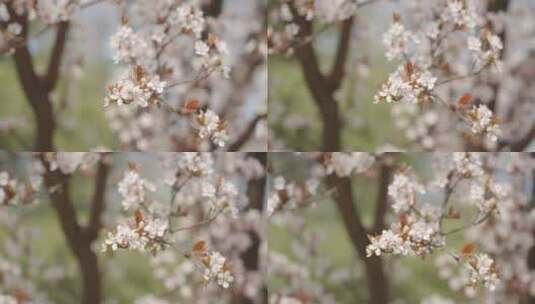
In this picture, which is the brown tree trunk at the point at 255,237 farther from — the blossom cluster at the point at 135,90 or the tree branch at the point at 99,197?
the blossom cluster at the point at 135,90

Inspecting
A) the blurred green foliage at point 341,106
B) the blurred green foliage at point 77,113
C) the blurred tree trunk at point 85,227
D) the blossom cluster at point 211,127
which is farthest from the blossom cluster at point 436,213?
the blurred green foliage at point 77,113

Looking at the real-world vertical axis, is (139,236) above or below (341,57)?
below

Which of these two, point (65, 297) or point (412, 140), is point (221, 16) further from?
point (65, 297)

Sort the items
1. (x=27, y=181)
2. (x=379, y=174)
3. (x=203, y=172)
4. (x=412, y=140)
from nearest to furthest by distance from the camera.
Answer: (x=203, y=172), (x=27, y=181), (x=379, y=174), (x=412, y=140)

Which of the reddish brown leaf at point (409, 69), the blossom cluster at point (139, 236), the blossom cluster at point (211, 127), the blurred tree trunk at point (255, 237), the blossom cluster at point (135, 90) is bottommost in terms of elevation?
the blurred tree trunk at point (255, 237)

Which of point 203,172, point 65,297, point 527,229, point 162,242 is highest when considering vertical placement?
point 203,172

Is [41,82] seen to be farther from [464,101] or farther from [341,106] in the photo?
[464,101]

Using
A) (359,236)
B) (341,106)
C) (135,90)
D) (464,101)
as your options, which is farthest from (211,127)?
(341,106)

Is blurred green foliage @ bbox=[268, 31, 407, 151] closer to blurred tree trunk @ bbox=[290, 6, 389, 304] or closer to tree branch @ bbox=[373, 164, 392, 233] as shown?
blurred tree trunk @ bbox=[290, 6, 389, 304]

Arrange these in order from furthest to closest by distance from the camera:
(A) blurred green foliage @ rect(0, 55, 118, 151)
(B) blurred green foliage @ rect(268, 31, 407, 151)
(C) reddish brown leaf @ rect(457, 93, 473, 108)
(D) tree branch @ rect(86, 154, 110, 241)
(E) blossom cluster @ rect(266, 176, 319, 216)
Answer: (A) blurred green foliage @ rect(0, 55, 118, 151) < (B) blurred green foliage @ rect(268, 31, 407, 151) < (D) tree branch @ rect(86, 154, 110, 241) < (E) blossom cluster @ rect(266, 176, 319, 216) < (C) reddish brown leaf @ rect(457, 93, 473, 108)

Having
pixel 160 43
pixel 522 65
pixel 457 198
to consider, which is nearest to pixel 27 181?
pixel 160 43

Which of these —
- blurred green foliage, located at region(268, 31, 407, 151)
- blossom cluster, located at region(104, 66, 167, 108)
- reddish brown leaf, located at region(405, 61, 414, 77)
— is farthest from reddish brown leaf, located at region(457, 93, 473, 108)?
blurred green foliage, located at region(268, 31, 407, 151)
